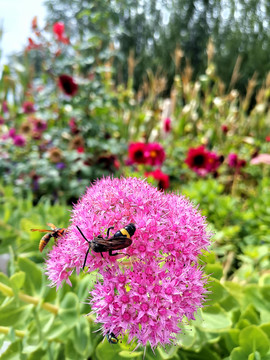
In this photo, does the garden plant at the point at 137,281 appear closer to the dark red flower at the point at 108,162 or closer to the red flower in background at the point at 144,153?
the red flower in background at the point at 144,153

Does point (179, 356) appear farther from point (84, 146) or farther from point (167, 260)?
point (84, 146)

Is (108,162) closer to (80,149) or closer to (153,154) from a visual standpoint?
(80,149)

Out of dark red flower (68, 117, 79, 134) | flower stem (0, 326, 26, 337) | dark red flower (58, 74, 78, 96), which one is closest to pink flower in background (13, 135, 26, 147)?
dark red flower (68, 117, 79, 134)

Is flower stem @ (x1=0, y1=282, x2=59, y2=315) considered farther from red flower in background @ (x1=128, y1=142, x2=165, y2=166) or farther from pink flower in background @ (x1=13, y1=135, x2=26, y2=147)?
pink flower in background @ (x1=13, y1=135, x2=26, y2=147)

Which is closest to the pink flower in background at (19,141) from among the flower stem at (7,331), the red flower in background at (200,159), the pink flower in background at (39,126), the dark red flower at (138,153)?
the pink flower in background at (39,126)

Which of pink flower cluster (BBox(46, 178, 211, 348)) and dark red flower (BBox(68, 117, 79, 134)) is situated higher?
pink flower cluster (BBox(46, 178, 211, 348))

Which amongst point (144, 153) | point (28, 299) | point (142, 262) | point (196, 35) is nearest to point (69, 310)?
point (28, 299)

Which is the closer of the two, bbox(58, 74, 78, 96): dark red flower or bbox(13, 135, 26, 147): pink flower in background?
bbox(58, 74, 78, 96): dark red flower
